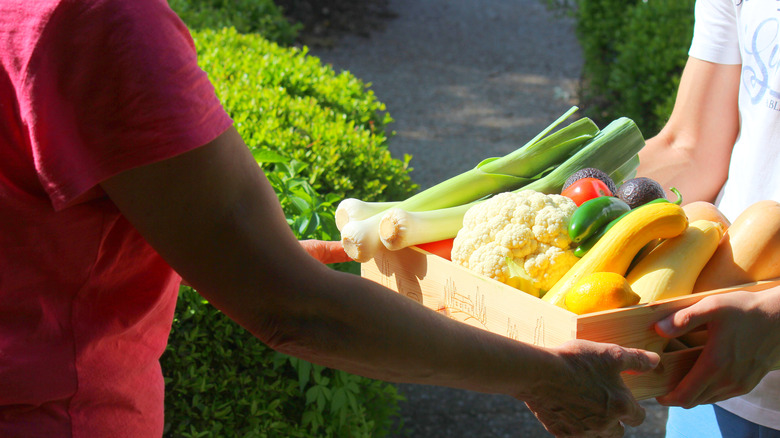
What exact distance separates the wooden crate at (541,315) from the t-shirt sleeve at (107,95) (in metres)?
0.77

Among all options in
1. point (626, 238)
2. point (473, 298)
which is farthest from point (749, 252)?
point (473, 298)

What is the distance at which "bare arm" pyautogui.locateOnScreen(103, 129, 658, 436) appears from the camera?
1.00 meters

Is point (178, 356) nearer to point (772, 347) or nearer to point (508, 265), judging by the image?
point (508, 265)

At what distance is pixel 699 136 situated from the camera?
6.51 ft

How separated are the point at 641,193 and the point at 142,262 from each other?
118cm

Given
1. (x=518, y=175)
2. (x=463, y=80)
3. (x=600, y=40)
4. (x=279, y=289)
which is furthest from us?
(x=463, y=80)

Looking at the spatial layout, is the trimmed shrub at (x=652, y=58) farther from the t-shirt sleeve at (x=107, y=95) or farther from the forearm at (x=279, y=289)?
the t-shirt sleeve at (x=107, y=95)

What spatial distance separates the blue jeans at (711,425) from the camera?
5.96 feet

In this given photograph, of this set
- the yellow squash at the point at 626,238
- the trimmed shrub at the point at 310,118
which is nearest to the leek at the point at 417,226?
the yellow squash at the point at 626,238

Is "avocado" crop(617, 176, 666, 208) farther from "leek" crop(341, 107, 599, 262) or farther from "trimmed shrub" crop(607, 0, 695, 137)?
"trimmed shrub" crop(607, 0, 695, 137)

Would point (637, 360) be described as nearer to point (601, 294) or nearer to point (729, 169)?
point (601, 294)

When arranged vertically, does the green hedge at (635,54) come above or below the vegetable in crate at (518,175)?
below

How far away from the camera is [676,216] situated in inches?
60.4

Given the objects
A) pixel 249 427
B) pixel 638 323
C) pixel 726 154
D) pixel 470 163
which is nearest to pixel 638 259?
pixel 638 323
